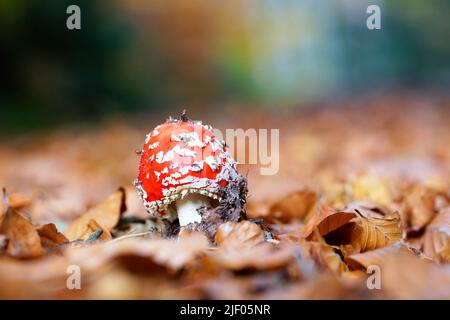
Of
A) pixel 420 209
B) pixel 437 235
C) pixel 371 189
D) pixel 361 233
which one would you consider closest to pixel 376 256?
pixel 361 233

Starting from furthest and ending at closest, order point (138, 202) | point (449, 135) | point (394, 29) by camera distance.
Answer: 1. point (394, 29)
2. point (449, 135)
3. point (138, 202)

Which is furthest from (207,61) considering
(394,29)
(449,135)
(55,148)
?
(449,135)

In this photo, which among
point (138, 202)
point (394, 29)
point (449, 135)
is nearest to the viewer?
point (138, 202)

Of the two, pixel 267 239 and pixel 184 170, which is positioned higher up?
pixel 184 170

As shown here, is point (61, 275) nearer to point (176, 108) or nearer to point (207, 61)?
point (176, 108)

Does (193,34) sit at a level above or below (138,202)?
above

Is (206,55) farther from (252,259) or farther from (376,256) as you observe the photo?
(252,259)

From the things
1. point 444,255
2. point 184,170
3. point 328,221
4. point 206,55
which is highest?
point 206,55
